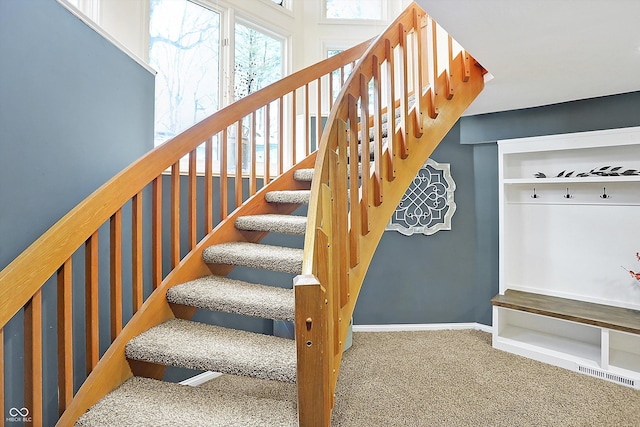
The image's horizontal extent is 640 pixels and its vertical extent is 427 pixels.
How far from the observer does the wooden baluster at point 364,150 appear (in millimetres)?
1755

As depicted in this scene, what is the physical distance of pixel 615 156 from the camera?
281 centimetres

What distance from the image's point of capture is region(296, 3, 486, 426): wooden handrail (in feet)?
3.37

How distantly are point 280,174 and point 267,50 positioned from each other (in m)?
1.58

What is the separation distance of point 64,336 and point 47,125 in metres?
0.80

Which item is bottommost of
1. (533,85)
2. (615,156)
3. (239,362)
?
(239,362)

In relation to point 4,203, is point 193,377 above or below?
below

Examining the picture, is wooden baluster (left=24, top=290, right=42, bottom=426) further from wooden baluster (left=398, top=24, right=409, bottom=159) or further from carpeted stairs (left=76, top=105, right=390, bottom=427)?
wooden baluster (left=398, top=24, right=409, bottom=159)

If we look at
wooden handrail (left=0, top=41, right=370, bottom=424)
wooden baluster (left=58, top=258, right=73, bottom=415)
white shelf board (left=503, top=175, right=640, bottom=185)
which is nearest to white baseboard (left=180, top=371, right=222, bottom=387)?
wooden handrail (left=0, top=41, right=370, bottom=424)

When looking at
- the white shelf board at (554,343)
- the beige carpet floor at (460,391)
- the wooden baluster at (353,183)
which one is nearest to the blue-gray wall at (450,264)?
the white shelf board at (554,343)

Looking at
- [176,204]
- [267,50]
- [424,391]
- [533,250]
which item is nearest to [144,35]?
[267,50]

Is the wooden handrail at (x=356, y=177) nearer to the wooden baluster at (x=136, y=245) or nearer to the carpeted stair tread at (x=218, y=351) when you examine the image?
the carpeted stair tread at (x=218, y=351)

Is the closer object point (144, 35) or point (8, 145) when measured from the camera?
point (8, 145)

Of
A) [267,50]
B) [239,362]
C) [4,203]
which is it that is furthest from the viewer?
[267,50]

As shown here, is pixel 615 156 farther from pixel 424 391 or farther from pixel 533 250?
pixel 424 391
